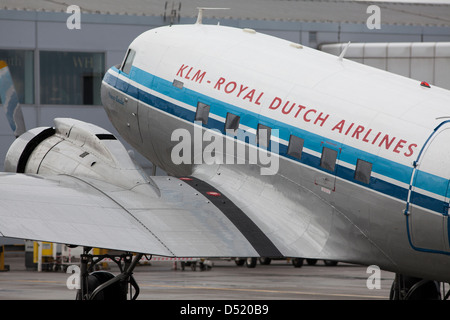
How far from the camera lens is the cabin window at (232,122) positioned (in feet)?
52.2

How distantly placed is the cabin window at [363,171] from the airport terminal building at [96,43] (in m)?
24.4

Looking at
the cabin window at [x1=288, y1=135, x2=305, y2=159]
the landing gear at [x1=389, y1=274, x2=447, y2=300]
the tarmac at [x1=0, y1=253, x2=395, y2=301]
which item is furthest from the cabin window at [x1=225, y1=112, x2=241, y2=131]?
the tarmac at [x1=0, y1=253, x2=395, y2=301]

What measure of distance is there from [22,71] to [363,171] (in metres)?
28.6

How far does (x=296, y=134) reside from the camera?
14.6 metres

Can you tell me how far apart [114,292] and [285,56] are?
5563mm

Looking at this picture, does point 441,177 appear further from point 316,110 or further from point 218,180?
point 218,180

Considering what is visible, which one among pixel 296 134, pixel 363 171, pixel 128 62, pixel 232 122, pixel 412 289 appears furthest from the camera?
pixel 128 62

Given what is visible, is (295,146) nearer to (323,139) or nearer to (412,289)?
(323,139)

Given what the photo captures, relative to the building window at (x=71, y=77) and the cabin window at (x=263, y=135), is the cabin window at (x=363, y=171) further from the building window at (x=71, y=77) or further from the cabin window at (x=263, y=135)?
the building window at (x=71, y=77)

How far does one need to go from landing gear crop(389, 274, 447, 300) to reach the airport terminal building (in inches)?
855

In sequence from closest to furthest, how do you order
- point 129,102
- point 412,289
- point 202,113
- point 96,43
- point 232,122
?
point 232,122, point 412,289, point 202,113, point 129,102, point 96,43

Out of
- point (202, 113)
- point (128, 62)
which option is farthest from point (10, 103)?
point (202, 113)

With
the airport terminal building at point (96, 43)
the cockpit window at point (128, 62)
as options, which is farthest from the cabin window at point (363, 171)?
the airport terminal building at point (96, 43)

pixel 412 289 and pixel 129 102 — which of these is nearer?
pixel 412 289
